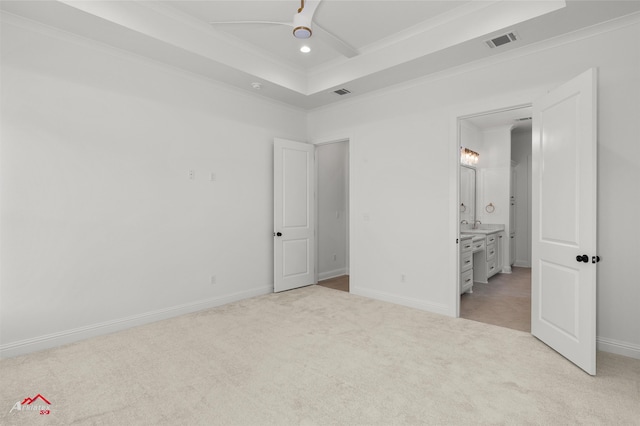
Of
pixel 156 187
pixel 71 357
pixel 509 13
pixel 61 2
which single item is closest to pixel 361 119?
pixel 509 13

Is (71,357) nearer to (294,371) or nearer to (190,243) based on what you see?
(190,243)

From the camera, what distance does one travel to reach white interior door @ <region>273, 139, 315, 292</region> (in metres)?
4.98

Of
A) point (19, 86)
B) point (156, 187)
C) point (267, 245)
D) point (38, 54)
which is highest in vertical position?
point (38, 54)

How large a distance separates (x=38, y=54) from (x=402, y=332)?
4.31m

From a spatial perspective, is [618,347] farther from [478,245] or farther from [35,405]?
[35,405]

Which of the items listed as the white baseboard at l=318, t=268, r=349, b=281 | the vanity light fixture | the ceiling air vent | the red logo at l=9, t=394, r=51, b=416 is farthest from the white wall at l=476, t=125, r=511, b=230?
the red logo at l=9, t=394, r=51, b=416

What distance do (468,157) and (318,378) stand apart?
17.6 ft

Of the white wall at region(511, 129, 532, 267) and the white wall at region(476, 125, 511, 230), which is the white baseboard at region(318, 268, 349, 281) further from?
the white wall at region(511, 129, 532, 267)

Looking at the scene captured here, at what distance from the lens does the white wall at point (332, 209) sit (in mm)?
6086

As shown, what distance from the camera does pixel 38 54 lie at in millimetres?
3023

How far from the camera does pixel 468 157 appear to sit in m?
6.39

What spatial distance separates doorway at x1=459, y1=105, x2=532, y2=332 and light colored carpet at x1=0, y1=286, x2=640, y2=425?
2226 millimetres

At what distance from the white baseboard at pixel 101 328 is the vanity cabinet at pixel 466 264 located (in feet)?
10.3

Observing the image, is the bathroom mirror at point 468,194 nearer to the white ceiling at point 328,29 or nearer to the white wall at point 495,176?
the white wall at point 495,176
